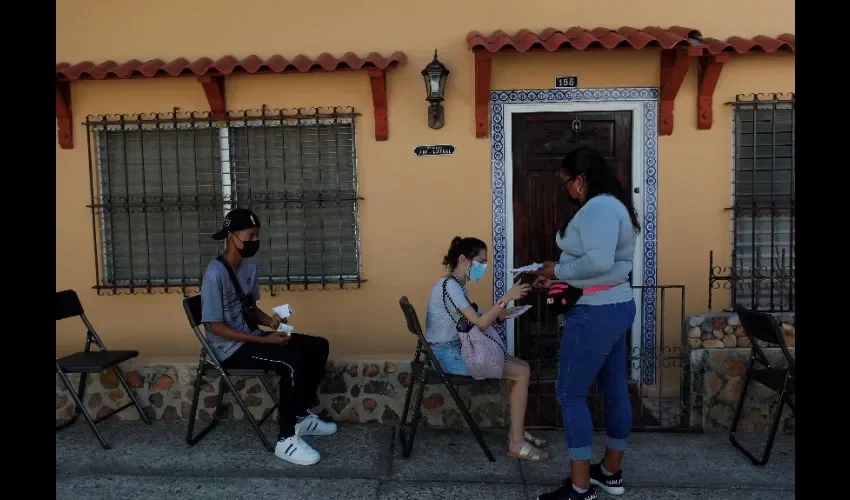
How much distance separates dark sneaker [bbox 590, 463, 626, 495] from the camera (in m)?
3.11

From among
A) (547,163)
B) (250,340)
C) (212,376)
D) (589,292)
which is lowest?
(212,376)

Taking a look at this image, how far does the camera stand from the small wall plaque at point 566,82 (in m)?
4.61

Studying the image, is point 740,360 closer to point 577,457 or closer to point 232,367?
point 577,457

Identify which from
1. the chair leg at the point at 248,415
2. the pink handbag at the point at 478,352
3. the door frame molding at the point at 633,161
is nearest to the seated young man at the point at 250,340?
the chair leg at the point at 248,415

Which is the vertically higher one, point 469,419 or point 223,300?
point 223,300

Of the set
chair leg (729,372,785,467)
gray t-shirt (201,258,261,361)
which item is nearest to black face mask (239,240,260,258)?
gray t-shirt (201,258,261,361)

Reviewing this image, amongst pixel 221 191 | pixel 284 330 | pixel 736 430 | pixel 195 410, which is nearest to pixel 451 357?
pixel 284 330

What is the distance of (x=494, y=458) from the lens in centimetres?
354

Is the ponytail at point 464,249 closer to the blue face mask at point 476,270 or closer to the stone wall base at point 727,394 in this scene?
the blue face mask at point 476,270

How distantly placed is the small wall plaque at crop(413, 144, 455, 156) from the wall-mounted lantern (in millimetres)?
148

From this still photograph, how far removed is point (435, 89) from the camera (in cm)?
444

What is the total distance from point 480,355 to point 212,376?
161cm

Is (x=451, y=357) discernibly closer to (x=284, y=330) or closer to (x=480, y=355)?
(x=480, y=355)
